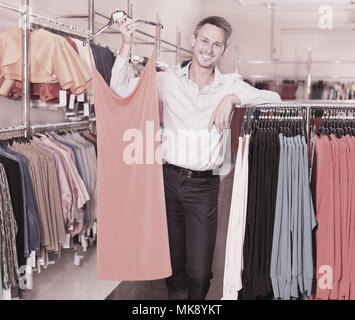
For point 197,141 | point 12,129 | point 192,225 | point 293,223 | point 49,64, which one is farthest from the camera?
point 49,64

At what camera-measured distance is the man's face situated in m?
2.46

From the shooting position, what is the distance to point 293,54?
9.31m

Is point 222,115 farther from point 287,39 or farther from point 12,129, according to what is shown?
point 287,39

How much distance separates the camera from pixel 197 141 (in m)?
2.58

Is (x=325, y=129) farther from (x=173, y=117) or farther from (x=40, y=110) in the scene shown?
(x=40, y=110)

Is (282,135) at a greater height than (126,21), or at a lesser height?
lesser

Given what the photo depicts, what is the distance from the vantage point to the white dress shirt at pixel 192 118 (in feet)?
8.43

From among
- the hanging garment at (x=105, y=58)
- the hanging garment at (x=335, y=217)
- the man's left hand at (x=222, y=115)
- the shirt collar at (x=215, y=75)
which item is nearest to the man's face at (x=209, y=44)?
the shirt collar at (x=215, y=75)

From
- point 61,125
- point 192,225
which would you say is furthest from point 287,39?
point 192,225

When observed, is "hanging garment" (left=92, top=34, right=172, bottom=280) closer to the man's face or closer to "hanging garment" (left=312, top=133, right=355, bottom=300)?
the man's face

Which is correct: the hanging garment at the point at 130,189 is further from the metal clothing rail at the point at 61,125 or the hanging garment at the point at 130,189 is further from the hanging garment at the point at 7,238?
the metal clothing rail at the point at 61,125

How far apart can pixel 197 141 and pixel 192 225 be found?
1.61 feet
